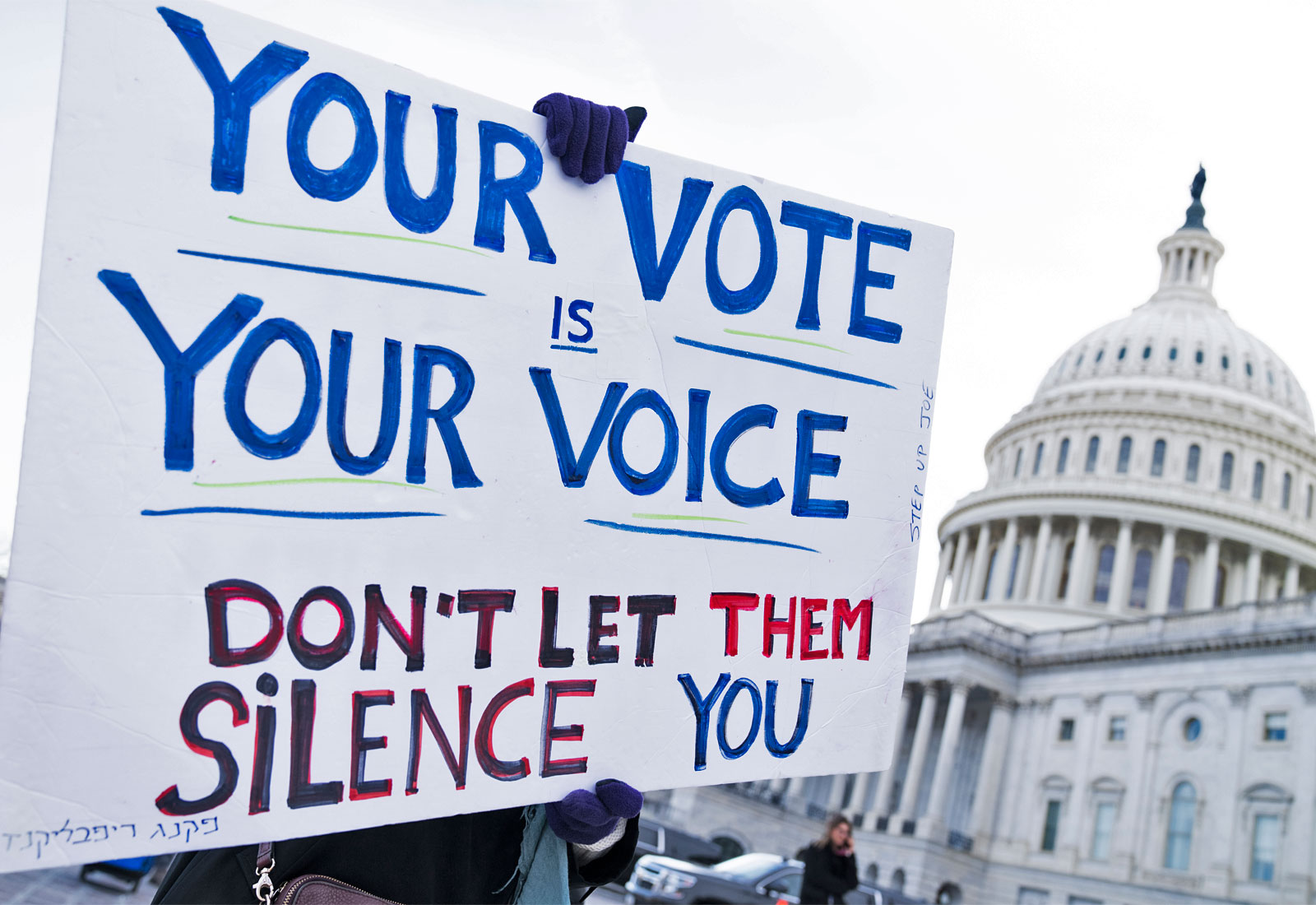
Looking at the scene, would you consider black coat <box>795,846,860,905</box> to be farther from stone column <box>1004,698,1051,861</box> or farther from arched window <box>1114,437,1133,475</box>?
arched window <box>1114,437,1133,475</box>

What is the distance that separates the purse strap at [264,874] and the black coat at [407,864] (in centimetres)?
2

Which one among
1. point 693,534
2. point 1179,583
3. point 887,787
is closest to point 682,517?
point 693,534

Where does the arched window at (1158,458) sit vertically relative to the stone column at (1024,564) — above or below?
above

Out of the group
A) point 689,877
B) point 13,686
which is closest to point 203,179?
point 13,686

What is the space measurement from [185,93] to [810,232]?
169cm

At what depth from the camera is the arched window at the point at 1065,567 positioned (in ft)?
203

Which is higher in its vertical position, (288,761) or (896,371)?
(896,371)

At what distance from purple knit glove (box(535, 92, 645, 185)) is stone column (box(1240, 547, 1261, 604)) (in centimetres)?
6185

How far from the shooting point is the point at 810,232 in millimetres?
3371

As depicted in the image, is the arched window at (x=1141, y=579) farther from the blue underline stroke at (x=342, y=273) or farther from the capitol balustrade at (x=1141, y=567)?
the blue underline stroke at (x=342, y=273)

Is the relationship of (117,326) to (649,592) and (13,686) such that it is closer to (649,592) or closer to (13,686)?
(13,686)

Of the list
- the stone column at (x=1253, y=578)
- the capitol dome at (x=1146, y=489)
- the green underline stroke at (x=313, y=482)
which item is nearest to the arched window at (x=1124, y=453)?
the capitol dome at (x=1146, y=489)

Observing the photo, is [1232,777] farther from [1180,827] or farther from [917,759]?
[917,759]

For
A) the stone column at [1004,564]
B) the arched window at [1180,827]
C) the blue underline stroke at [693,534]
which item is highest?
the blue underline stroke at [693,534]
